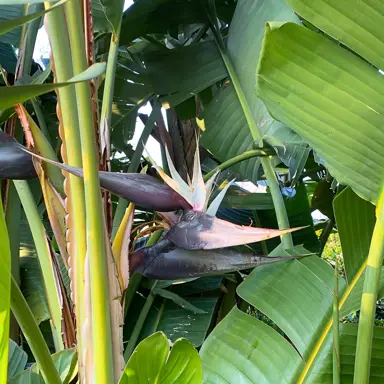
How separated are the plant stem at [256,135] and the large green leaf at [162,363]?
27 cm

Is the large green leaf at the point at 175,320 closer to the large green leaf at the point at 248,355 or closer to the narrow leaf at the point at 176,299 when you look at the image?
the narrow leaf at the point at 176,299

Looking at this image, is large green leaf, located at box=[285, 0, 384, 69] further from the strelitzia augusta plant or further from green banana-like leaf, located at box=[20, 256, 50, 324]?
green banana-like leaf, located at box=[20, 256, 50, 324]

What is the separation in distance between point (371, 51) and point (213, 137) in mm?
398

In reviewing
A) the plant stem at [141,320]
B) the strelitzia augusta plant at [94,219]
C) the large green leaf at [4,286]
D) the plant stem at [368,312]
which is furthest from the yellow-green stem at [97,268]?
the plant stem at [141,320]

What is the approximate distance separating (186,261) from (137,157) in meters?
0.33

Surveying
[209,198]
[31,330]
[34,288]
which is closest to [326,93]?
[209,198]

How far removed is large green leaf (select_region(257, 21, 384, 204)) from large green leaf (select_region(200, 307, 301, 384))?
22cm

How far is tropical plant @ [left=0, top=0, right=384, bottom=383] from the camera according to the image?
1.03 feet

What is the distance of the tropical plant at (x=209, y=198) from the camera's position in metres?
0.31

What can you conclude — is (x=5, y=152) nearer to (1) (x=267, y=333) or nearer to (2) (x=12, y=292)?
(2) (x=12, y=292)

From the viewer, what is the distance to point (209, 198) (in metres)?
0.47

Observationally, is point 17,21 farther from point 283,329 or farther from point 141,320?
point 141,320

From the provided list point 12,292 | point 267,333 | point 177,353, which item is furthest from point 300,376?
point 12,292

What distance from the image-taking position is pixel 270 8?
21.9 inches
